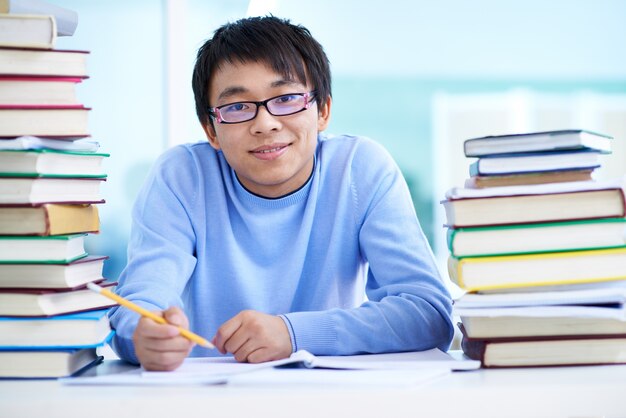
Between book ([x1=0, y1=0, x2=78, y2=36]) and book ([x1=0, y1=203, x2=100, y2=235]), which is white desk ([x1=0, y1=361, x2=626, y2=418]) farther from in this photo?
book ([x1=0, y1=0, x2=78, y2=36])

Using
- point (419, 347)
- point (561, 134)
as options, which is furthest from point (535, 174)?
point (419, 347)

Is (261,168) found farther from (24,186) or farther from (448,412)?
(448,412)

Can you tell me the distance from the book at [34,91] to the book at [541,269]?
610 millimetres

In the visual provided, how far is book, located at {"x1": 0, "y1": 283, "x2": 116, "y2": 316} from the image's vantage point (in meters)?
1.06

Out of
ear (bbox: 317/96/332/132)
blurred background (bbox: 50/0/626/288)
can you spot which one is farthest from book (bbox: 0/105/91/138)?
blurred background (bbox: 50/0/626/288)

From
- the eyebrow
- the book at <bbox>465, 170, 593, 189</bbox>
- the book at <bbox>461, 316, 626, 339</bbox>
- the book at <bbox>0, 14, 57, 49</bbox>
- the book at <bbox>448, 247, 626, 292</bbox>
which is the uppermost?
the book at <bbox>0, 14, 57, 49</bbox>

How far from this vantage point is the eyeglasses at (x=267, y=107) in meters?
1.55

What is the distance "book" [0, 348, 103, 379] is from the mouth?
63 centimetres

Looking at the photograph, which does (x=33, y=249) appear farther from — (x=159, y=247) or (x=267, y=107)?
(x=267, y=107)

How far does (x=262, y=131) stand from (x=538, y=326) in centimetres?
70

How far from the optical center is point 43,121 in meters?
1.08

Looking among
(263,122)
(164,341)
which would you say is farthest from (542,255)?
(263,122)

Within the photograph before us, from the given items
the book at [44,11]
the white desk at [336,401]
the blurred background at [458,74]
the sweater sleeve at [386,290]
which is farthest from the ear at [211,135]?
the blurred background at [458,74]

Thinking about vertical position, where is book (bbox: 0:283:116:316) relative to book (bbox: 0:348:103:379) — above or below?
above
